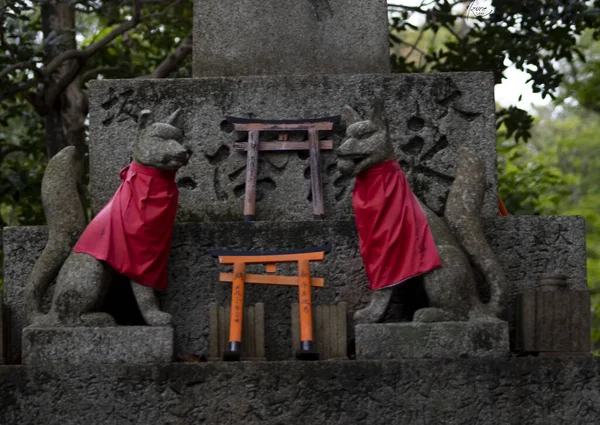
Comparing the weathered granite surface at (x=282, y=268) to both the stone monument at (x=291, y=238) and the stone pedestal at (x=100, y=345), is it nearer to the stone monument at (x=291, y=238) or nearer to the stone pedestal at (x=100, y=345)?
the stone monument at (x=291, y=238)

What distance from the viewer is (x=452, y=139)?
9.89m

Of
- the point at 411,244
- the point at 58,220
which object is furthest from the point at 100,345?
the point at 411,244

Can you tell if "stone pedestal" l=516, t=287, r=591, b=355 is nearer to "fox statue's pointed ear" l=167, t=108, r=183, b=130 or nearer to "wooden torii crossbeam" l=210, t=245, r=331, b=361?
"wooden torii crossbeam" l=210, t=245, r=331, b=361

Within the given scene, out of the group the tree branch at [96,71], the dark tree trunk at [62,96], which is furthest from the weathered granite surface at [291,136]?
the tree branch at [96,71]

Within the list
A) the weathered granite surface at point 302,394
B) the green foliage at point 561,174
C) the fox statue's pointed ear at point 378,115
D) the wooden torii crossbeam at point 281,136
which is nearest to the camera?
the weathered granite surface at point 302,394

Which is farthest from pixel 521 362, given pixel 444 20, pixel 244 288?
pixel 444 20

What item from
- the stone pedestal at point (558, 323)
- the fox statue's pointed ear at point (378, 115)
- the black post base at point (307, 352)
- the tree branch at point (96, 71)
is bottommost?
the black post base at point (307, 352)

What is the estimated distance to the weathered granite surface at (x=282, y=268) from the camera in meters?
9.13

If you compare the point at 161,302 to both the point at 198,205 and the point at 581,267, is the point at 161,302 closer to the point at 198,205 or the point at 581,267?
the point at 198,205

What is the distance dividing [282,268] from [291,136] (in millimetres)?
1046

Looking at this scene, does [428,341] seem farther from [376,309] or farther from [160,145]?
[160,145]

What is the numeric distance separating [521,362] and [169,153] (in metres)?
2.50

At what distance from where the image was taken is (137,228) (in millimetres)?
8695

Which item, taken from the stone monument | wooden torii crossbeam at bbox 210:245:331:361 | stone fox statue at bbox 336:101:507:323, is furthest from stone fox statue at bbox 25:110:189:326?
stone fox statue at bbox 336:101:507:323
